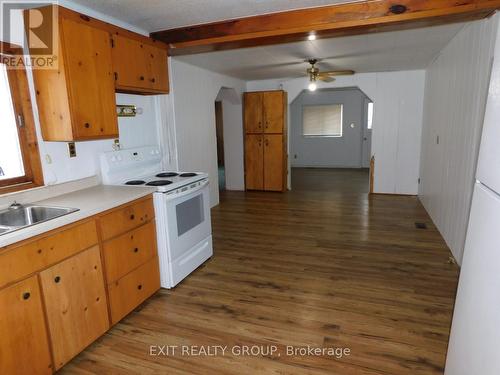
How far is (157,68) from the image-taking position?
3.20 meters

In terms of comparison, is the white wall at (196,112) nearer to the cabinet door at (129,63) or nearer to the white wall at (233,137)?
the white wall at (233,137)

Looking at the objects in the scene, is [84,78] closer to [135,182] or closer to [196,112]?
[135,182]

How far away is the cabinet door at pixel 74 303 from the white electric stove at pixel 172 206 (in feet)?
2.19

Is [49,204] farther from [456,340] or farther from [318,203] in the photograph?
[318,203]

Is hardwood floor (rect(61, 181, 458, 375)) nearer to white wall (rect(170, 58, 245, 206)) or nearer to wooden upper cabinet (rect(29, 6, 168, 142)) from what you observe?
white wall (rect(170, 58, 245, 206))

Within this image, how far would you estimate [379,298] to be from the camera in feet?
8.76

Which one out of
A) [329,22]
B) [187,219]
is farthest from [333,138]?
[187,219]

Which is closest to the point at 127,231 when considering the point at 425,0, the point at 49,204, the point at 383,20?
the point at 49,204

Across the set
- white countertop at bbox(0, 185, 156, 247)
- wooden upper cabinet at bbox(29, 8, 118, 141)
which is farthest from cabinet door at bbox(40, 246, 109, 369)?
wooden upper cabinet at bbox(29, 8, 118, 141)

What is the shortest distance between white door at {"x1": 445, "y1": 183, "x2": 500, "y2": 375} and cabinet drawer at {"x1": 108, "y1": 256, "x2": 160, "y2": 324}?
2101 millimetres

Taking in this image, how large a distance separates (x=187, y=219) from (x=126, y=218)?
2.40 ft

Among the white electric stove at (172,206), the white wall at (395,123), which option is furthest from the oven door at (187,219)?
the white wall at (395,123)

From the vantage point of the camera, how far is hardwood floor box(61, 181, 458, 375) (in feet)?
6.61

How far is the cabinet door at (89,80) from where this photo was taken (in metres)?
2.28
